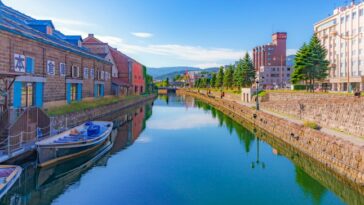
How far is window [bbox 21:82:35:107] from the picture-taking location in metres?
24.6

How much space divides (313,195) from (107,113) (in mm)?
33418

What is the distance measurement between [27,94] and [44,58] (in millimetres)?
4731

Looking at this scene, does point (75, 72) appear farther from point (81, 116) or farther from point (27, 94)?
point (27, 94)

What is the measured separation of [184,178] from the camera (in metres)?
16.5

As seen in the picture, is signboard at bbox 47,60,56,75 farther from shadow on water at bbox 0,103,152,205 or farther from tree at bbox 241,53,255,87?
tree at bbox 241,53,255,87

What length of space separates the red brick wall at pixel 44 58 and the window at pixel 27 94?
1.51 m

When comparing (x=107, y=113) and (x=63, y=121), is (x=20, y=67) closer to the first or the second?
(x=63, y=121)

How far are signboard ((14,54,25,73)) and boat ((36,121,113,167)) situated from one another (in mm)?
8024

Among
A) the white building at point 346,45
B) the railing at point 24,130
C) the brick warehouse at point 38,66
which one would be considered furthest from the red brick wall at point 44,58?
the white building at point 346,45

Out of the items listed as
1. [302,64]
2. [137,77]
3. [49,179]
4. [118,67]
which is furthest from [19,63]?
[137,77]

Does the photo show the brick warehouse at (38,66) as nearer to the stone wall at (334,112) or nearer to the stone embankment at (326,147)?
the stone embankment at (326,147)

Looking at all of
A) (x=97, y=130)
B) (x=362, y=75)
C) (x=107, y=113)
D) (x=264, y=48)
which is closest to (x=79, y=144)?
(x=97, y=130)

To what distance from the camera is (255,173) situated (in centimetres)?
1825

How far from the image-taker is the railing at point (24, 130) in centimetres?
1548
